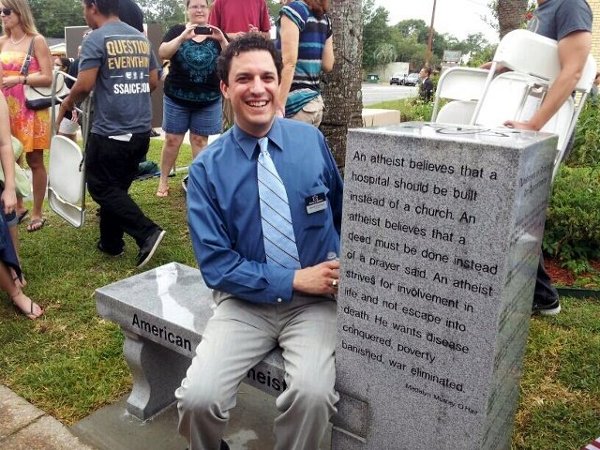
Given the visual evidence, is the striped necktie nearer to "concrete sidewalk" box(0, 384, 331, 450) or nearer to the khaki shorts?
"concrete sidewalk" box(0, 384, 331, 450)

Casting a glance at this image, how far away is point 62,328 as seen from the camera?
3.52 metres

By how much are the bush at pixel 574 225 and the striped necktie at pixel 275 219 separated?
264 cm

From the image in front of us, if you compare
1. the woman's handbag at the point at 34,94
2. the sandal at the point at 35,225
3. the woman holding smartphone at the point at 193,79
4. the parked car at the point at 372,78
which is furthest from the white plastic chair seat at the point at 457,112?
the parked car at the point at 372,78

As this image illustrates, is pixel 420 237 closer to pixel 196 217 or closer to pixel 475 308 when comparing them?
pixel 475 308

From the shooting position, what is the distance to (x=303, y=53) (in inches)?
159

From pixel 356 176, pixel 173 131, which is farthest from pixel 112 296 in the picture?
pixel 173 131

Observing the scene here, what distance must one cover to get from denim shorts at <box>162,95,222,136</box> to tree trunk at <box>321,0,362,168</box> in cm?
108

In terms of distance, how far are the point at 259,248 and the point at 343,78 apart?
3.09m

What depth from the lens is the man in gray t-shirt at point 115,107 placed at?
159 inches

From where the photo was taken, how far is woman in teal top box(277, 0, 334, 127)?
12.4ft

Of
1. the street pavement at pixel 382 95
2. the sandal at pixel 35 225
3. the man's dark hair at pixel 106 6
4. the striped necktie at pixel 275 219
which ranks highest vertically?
the man's dark hair at pixel 106 6

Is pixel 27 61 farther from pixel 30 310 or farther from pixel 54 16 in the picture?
pixel 54 16

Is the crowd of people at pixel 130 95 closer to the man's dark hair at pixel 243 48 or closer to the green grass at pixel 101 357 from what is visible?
the green grass at pixel 101 357

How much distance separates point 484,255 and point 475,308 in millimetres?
162
